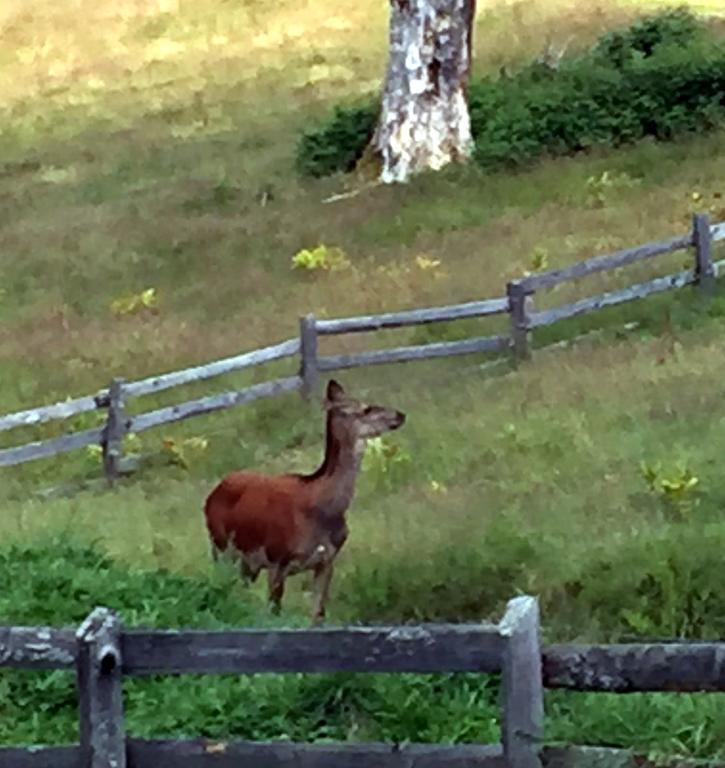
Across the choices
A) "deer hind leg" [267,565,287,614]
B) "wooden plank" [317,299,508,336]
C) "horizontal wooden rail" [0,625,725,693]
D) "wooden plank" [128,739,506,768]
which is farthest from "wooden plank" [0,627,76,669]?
"wooden plank" [317,299,508,336]

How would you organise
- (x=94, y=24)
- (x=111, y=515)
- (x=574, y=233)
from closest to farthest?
1. (x=111, y=515)
2. (x=574, y=233)
3. (x=94, y=24)

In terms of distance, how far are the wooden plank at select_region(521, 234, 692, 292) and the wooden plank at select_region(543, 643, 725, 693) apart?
11216 mm

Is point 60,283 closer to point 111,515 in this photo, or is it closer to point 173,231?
point 173,231

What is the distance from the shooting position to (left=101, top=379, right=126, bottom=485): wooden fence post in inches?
584

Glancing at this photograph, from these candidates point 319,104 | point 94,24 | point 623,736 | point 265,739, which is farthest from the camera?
point 94,24

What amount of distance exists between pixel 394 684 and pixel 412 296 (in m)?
12.6

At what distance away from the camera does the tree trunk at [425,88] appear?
2480 centimetres

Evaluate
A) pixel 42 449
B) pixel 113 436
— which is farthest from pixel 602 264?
pixel 42 449

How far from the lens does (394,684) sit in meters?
6.83

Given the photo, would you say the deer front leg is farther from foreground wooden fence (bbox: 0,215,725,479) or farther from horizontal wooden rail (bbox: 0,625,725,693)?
foreground wooden fence (bbox: 0,215,725,479)

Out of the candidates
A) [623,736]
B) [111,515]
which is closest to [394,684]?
[623,736]

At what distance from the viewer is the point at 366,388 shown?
16234 mm

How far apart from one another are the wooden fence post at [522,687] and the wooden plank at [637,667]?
0.08m

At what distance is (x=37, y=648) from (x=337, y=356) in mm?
→ 10925
